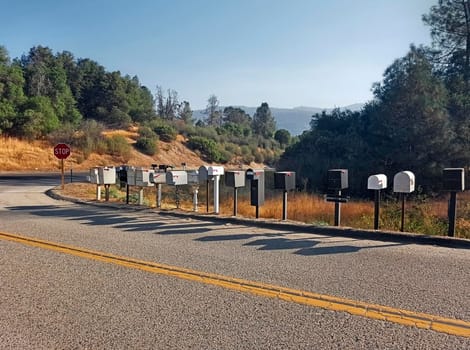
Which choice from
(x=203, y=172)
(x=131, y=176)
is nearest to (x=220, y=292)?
(x=203, y=172)

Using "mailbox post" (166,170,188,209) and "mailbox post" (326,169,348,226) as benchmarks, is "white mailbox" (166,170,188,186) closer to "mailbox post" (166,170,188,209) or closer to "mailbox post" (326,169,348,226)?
"mailbox post" (166,170,188,209)

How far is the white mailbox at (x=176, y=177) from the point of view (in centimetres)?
1127

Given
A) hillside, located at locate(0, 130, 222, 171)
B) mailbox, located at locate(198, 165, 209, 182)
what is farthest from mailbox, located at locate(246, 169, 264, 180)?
hillside, located at locate(0, 130, 222, 171)

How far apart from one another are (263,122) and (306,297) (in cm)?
13116

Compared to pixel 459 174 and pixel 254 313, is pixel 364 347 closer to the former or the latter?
pixel 254 313

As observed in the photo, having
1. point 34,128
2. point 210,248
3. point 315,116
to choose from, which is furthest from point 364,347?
point 34,128

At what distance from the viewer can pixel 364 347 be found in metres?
3.43

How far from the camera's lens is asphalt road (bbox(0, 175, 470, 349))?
3.61 metres

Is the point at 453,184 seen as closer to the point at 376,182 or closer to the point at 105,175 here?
the point at 376,182

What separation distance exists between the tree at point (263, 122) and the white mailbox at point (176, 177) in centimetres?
11928

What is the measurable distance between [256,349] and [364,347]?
0.86 metres

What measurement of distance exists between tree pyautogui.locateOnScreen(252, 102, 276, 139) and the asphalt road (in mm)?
123641

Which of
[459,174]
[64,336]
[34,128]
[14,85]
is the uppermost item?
[14,85]

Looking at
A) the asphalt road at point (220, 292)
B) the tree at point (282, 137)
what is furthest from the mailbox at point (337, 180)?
the tree at point (282, 137)
